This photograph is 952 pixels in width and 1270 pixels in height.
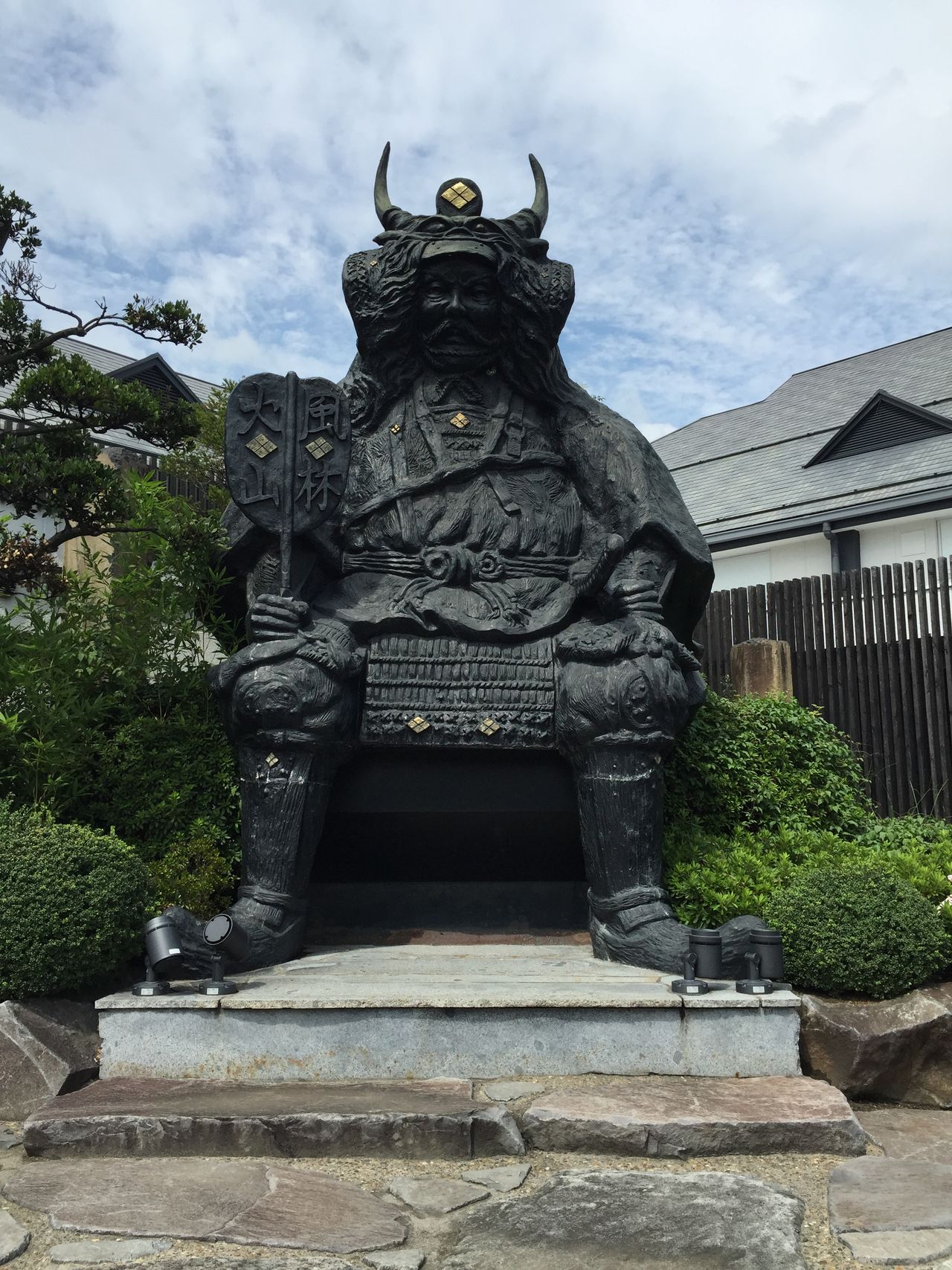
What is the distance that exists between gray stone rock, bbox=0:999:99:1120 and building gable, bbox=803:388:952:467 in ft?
42.7

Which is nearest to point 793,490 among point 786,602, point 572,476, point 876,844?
point 786,602

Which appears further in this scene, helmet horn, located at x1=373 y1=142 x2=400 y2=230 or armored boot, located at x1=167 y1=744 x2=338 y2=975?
helmet horn, located at x1=373 y1=142 x2=400 y2=230

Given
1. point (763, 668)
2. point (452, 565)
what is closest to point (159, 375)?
point (763, 668)

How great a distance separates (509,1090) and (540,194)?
3.35 m

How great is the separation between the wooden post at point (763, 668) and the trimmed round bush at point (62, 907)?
5.04 metres

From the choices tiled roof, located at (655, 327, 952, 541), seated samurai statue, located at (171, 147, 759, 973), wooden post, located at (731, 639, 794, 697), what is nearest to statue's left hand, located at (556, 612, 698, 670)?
seated samurai statue, located at (171, 147, 759, 973)

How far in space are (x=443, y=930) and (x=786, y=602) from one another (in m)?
6.05

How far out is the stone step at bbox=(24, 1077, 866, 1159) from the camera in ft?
8.59

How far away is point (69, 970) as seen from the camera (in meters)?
3.38

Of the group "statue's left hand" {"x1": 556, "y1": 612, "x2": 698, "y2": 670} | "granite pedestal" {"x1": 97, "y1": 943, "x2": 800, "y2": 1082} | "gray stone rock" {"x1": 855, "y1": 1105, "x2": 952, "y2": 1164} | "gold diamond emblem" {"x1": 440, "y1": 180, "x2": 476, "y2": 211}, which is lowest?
"gray stone rock" {"x1": 855, "y1": 1105, "x2": 952, "y2": 1164}

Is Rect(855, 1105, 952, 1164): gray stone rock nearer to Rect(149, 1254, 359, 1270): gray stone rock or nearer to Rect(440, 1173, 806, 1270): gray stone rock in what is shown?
Rect(440, 1173, 806, 1270): gray stone rock

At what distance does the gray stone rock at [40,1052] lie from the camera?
3.12m

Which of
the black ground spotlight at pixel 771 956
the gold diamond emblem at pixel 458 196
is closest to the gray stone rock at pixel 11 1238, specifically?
the black ground spotlight at pixel 771 956

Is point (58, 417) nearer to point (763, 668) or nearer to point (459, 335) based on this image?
point (459, 335)
